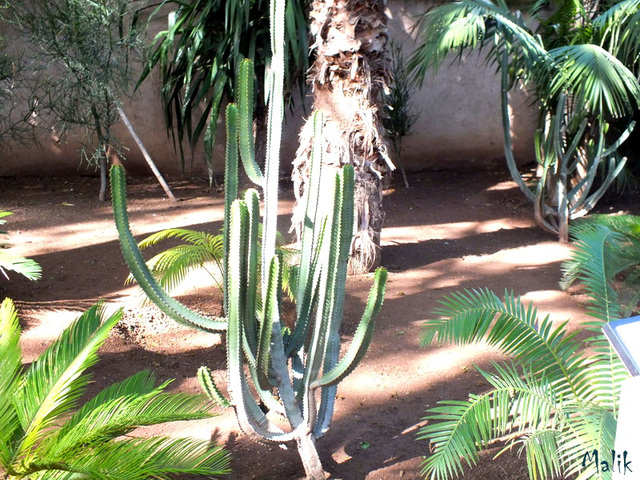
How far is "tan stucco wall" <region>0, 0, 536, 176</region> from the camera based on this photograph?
723 centimetres

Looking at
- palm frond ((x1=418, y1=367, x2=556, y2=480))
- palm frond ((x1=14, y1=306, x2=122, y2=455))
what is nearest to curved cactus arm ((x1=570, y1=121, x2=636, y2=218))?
palm frond ((x1=418, y1=367, x2=556, y2=480))

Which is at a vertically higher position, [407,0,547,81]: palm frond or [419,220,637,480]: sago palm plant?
[407,0,547,81]: palm frond

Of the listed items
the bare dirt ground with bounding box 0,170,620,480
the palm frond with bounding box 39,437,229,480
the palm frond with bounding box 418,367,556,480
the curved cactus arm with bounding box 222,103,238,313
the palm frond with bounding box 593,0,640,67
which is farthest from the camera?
the palm frond with bounding box 593,0,640,67

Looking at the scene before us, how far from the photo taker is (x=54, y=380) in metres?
2.35

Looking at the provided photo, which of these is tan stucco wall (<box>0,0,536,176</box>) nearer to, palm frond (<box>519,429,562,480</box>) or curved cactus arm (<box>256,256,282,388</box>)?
curved cactus arm (<box>256,256,282,388</box>)

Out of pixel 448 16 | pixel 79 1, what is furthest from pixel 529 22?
pixel 79 1

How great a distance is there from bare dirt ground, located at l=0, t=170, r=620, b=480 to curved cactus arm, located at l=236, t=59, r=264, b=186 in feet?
4.10

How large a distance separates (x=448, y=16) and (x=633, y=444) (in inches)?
156

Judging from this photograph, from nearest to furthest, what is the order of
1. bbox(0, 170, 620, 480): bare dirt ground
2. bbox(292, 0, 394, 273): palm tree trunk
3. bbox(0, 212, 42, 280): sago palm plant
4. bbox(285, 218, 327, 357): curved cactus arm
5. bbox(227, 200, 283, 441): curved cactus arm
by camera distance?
bbox(227, 200, 283, 441): curved cactus arm
bbox(285, 218, 327, 357): curved cactus arm
bbox(0, 170, 620, 480): bare dirt ground
bbox(0, 212, 42, 280): sago palm plant
bbox(292, 0, 394, 273): palm tree trunk

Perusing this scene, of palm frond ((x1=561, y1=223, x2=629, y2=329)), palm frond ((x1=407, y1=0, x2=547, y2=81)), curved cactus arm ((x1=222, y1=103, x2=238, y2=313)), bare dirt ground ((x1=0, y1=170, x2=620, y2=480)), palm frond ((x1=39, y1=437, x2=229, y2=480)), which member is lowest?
bare dirt ground ((x1=0, y1=170, x2=620, y2=480))

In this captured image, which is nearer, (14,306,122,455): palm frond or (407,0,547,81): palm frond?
(14,306,122,455): palm frond

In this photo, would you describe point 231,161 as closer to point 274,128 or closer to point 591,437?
point 274,128

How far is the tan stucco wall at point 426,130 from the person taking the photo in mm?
7234

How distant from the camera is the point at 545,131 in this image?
5.57 meters
